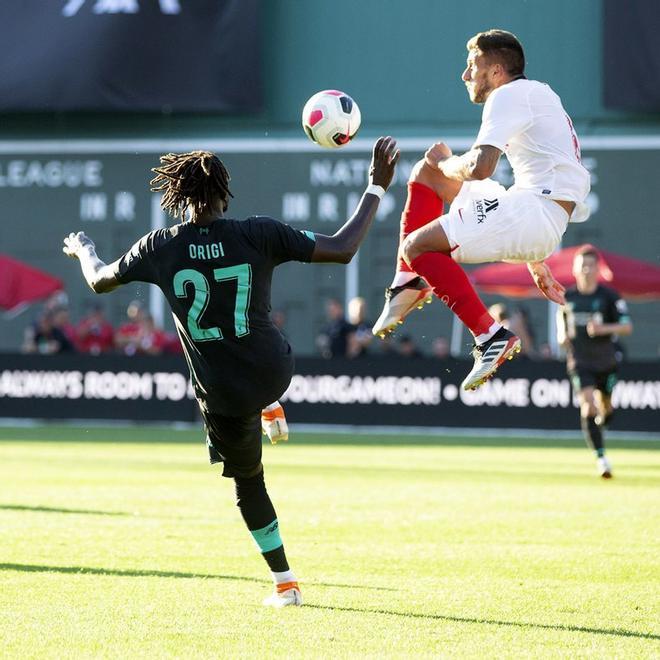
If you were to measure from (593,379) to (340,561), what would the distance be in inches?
274

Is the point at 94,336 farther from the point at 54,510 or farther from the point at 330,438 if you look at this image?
the point at 54,510

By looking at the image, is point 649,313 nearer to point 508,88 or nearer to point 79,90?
point 79,90

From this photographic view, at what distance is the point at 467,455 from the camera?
18703 millimetres

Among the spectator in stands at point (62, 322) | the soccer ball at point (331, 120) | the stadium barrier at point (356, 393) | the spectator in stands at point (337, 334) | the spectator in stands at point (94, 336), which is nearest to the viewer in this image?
the soccer ball at point (331, 120)

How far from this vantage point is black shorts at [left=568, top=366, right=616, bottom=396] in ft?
51.1

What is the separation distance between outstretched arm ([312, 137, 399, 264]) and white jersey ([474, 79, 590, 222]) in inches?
22.9

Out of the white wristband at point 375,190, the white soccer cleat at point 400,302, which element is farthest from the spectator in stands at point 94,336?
the white wristband at point 375,190

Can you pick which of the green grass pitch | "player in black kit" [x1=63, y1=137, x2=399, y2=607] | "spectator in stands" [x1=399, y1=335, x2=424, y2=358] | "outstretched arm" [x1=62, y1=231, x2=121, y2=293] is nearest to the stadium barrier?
"spectator in stands" [x1=399, y1=335, x2=424, y2=358]

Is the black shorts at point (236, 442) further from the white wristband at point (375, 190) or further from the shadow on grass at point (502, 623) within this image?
the white wristband at point (375, 190)

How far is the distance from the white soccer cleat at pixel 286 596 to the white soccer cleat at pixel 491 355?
147 centimetres

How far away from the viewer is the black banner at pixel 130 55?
85.2ft

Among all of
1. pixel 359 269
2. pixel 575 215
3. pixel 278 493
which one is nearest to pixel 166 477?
pixel 278 493

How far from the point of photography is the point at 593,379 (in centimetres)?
1566

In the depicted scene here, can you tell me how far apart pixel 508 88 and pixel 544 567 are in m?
3.15
